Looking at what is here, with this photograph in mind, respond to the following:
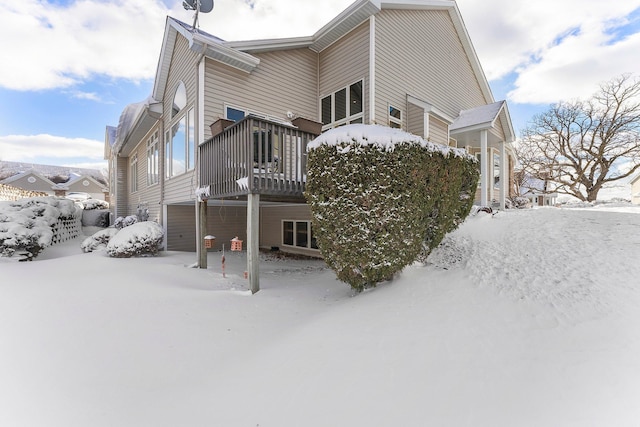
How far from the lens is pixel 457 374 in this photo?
239cm

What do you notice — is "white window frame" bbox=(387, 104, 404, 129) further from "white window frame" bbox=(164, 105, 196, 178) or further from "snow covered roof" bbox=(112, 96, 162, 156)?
"snow covered roof" bbox=(112, 96, 162, 156)

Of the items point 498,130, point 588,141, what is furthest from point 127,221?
point 588,141

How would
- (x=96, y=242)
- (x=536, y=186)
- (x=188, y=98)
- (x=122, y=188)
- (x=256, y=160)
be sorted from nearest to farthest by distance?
(x=256, y=160), (x=188, y=98), (x=96, y=242), (x=122, y=188), (x=536, y=186)

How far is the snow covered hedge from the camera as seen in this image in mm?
4043

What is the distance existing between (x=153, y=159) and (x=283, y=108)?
22.1ft

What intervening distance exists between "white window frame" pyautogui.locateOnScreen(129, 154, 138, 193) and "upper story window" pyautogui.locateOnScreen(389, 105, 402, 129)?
1398cm

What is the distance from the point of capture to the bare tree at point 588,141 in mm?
17516

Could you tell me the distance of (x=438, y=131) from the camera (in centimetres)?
1009

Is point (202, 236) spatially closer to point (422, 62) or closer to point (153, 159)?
point (153, 159)

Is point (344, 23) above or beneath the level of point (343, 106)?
above

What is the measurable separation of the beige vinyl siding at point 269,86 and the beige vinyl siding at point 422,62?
2.51 metres

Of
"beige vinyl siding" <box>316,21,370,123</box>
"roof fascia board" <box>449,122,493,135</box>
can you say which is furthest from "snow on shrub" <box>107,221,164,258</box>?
"roof fascia board" <box>449,122,493,135</box>

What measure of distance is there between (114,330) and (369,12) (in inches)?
369

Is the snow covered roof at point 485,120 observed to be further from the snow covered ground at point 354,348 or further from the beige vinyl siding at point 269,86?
the snow covered ground at point 354,348
